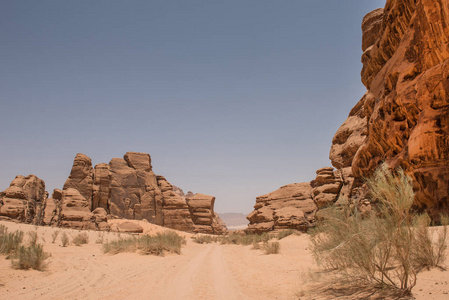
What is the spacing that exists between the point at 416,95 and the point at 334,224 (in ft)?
24.0

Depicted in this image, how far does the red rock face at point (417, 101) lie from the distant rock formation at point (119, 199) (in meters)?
32.0

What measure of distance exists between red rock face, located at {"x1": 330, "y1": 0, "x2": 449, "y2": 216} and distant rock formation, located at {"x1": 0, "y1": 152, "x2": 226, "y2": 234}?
3195cm

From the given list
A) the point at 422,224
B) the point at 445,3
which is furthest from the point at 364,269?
the point at 445,3

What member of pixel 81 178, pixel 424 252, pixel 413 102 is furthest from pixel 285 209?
pixel 81 178

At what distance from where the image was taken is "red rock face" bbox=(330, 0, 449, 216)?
913cm

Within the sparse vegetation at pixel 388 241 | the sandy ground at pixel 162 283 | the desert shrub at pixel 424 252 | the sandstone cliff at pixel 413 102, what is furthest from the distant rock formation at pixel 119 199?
the desert shrub at pixel 424 252

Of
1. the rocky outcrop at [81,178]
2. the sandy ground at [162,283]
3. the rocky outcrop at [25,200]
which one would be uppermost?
the rocky outcrop at [81,178]

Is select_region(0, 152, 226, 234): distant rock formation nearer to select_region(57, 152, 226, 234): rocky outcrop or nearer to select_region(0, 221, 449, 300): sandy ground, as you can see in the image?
select_region(57, 152, 226, 234): rocky outcrop

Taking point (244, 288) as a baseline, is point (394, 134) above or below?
above

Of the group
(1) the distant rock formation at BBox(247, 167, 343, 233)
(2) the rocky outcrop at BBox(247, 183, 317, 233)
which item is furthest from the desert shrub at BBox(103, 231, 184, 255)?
(2) the rocky outcrop at BBox(247, 183, 317, 233)

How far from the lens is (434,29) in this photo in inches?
357

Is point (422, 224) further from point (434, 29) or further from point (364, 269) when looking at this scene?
point (434, 29)

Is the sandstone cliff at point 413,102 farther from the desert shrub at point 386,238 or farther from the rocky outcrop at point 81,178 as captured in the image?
the rocky outcrop at point 81,178

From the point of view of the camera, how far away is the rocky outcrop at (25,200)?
28331 mm
